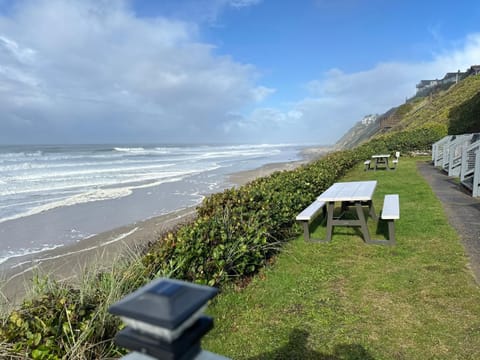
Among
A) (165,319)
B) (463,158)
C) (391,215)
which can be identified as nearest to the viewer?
(165,319)

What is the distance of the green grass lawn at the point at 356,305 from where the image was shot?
8.97ft

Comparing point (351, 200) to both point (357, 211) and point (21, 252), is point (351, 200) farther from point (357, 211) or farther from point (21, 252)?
point (21, 252)

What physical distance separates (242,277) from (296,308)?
89 centimetres

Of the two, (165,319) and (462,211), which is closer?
(165,319)

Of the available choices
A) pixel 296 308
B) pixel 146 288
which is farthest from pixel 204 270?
pixel 146 288

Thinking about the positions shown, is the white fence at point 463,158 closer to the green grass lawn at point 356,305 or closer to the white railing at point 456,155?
the white railing at point 456,155

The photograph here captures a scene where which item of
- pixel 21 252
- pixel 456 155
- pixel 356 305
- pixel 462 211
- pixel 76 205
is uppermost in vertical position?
pixel 456 155

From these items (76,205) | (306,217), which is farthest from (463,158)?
(76,205)

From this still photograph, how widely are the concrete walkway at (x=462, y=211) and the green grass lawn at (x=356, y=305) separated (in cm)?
16

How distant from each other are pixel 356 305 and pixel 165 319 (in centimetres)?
308

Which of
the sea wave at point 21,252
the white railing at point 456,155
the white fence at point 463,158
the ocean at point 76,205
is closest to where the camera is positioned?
the sea wave at point 21,252

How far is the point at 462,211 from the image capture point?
6.43 meters

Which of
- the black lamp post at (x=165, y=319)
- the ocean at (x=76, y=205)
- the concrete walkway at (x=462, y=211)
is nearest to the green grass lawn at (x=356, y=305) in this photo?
the concrete walkway at (x=462, y=211)

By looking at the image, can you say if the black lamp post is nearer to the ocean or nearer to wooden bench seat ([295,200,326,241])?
wooden bench seat ([295,200,326,241])
